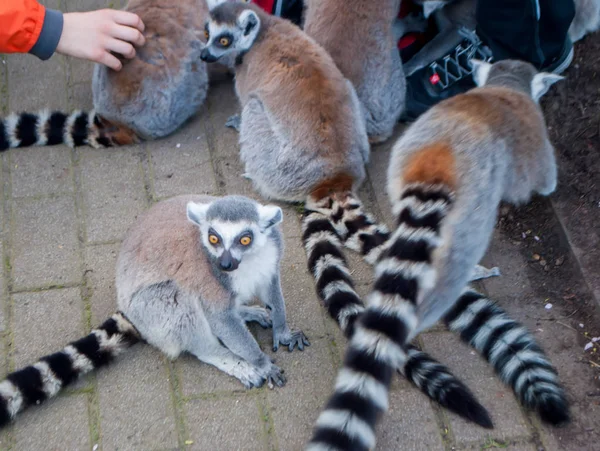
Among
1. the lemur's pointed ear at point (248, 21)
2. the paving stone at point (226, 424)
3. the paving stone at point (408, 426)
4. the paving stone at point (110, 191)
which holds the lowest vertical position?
the paving stone at point (110, 191)

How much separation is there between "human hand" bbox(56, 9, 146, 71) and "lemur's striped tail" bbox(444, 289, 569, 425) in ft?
7.74

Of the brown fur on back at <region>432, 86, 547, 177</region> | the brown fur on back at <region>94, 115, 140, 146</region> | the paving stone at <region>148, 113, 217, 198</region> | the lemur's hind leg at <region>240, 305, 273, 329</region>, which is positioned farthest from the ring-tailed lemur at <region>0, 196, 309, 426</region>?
the brown fur on back at <region>94, 115, 140, 146</region>

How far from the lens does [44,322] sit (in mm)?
3293

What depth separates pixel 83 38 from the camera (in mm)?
3832

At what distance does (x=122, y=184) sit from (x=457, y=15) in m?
2.49

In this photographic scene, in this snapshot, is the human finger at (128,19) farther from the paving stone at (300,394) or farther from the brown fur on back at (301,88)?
the paving stone at (300,394)

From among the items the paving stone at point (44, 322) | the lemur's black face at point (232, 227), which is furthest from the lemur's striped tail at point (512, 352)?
the paving stone at point (44, 322)

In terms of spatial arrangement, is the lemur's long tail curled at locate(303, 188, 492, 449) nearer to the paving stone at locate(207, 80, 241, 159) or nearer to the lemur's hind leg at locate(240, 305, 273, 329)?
the lemur's hind leg at locate(240, 305, 273, 329)

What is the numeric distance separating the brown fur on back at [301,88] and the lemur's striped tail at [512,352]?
3.65 feet

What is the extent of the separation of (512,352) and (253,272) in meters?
1.14

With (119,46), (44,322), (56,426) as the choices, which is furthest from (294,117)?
(56,426)

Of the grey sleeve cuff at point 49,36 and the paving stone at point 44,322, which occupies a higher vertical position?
the grey sleeve cuff at point 49,36

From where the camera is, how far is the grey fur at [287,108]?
370 centimetres

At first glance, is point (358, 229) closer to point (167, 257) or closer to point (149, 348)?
point (167, 257)
